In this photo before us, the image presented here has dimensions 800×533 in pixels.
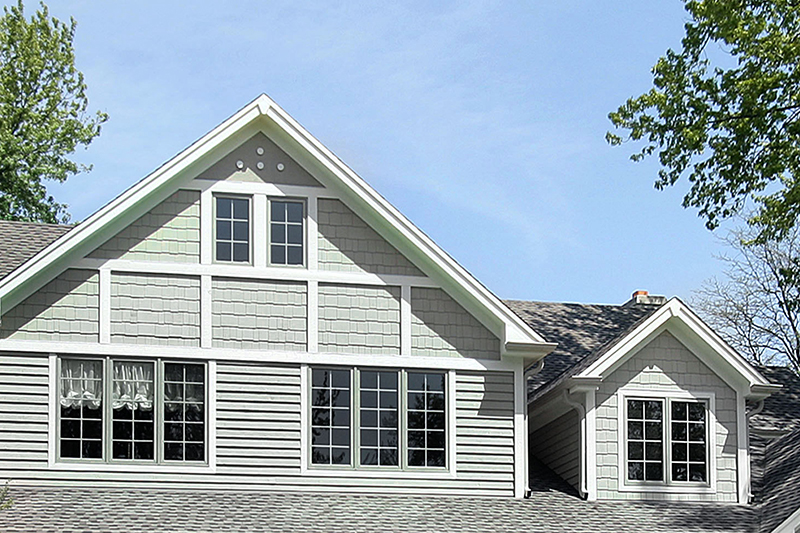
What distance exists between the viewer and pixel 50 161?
106ft

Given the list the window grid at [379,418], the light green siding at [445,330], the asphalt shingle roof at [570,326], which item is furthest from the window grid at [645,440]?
the window grid at [379,418]

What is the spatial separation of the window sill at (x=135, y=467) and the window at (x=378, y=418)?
1.59 meters

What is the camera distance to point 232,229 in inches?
758

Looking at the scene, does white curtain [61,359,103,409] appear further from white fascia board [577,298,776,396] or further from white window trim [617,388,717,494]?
white window trim [617,388,717,494]

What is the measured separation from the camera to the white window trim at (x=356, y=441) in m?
18.8

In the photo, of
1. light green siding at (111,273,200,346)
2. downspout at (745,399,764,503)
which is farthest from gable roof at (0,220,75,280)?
downspout at (745,399,764,503)

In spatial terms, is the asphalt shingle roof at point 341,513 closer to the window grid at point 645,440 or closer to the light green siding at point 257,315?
the window grid at point 645,440

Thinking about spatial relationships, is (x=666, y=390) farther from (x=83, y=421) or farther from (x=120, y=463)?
(x=83, y=421)

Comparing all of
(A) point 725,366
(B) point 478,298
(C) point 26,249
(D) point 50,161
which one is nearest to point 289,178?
(B) point 478,298

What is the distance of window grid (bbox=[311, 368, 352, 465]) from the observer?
1888 centimetres

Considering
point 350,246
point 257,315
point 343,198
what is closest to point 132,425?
point 257,315

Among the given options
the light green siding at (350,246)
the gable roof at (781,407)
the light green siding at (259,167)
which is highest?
the light green siding at (259,167)

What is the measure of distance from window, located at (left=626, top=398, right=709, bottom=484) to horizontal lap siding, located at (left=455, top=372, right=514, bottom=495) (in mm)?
1865

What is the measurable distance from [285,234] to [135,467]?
3929mm
